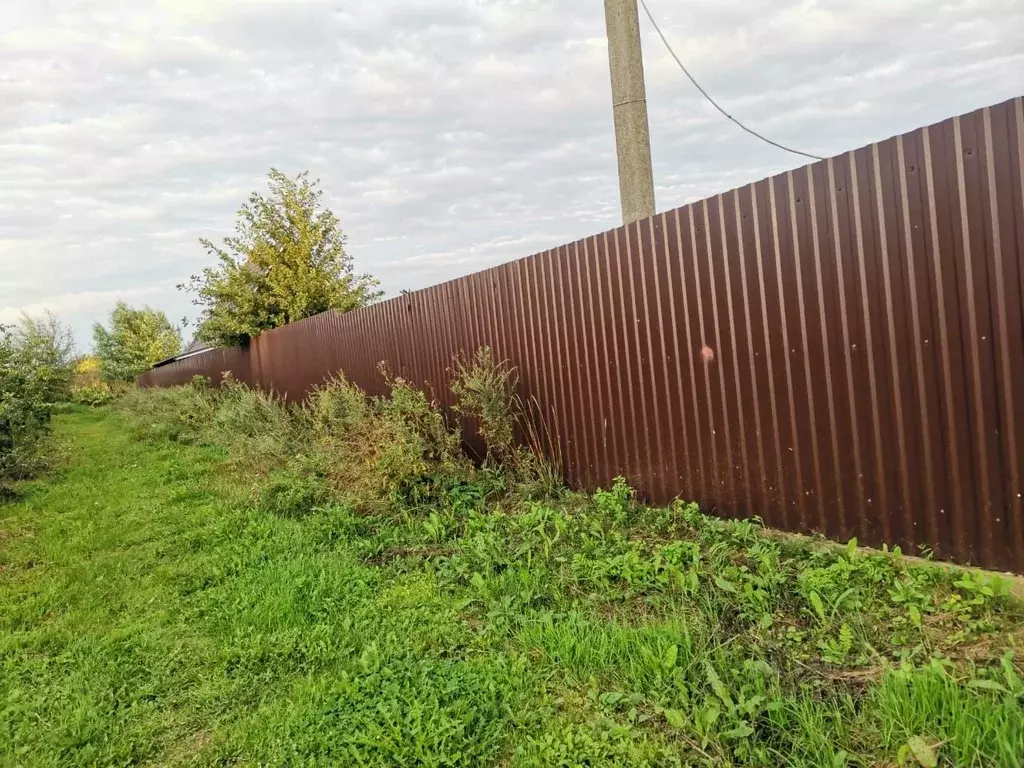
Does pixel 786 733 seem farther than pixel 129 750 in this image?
No

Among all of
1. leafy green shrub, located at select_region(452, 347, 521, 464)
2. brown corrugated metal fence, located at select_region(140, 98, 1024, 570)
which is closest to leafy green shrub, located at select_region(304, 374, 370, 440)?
leafy green shrub, located at select_region(452, 347, 521, 464)

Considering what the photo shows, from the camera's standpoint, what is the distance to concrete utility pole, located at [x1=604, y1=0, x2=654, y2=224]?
5.62 meters

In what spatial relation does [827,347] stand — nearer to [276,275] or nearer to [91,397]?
[276,275]

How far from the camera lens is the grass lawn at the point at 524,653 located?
199cm

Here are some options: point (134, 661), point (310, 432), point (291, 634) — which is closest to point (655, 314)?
point (291, 634)

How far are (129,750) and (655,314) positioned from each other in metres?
3.63

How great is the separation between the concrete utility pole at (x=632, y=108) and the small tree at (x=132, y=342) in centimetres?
3950

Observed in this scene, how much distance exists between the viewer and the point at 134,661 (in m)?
3.06

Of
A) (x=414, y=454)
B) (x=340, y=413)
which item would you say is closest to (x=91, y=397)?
(x=340, y=413)

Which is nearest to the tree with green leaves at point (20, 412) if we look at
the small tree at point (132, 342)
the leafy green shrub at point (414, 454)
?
the leafy green shrub at point (414, 454)

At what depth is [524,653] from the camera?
267cm

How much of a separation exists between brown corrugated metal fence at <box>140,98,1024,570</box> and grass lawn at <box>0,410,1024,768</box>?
1.02ft

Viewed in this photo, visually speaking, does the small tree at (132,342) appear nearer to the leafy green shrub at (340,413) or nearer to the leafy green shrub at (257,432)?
the leafy green shrub at (257,432)

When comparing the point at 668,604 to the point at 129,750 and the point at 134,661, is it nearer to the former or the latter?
the point at 129,750
